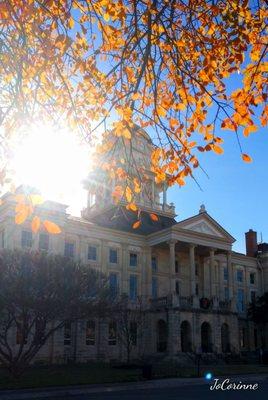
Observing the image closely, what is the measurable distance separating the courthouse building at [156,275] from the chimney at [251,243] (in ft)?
24.7

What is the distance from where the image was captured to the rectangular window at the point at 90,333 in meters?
54.0

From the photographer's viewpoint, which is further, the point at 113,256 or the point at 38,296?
the point at 113,256

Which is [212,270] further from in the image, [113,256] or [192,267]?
[113,256]

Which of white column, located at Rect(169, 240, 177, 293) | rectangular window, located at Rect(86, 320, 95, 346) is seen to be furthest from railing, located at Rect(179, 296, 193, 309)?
rectangular window, located at Rect(86, 320, 95, 346)

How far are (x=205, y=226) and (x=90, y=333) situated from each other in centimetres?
2063

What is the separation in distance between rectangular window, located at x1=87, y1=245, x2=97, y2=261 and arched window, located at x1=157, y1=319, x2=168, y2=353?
10734 millimetres

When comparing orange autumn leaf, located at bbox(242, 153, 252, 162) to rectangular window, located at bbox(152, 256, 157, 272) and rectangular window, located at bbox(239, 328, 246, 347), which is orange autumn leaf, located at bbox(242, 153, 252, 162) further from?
rectangular window, located at bbox(239, 328, 246, 347)

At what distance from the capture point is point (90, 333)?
5459cm

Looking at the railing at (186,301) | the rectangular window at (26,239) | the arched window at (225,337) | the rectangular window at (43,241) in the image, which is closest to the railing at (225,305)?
the arched window at (225,337)

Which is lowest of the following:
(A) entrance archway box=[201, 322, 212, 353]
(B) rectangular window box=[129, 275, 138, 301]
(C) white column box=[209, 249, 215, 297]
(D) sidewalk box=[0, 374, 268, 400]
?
(D) sidewalk box=[0, 374, 268, 400]

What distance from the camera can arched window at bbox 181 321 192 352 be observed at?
5724cm

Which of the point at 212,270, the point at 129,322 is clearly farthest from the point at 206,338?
the point at 129,322

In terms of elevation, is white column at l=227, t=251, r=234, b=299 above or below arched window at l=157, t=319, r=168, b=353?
above

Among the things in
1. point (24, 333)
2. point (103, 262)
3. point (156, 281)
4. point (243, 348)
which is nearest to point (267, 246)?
point (243, 348)
